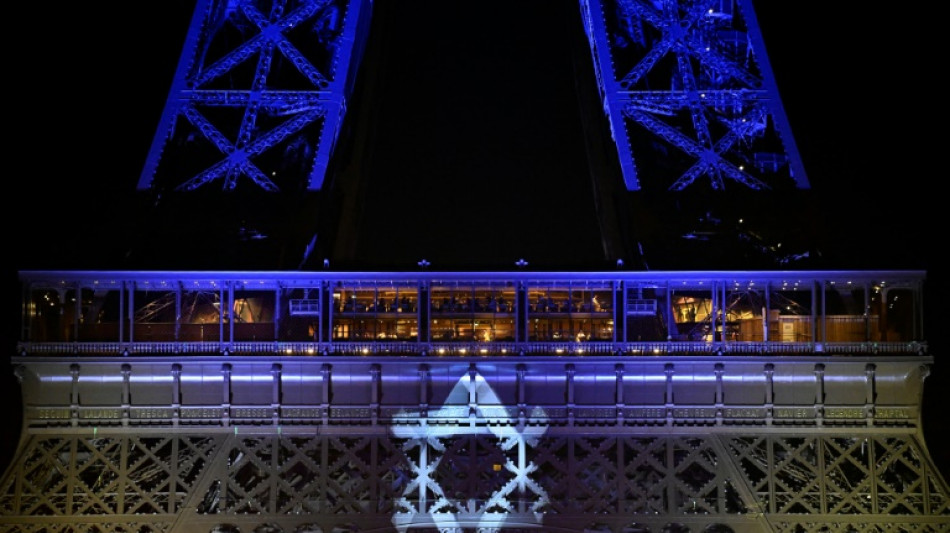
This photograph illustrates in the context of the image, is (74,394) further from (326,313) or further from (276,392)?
(326,313)

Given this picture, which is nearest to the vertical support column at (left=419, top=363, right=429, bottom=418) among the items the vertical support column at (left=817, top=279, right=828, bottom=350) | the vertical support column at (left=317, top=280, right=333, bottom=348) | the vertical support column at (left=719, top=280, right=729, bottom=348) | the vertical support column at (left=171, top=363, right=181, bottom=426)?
the vertical support column at (left=317, top=280, right=333, bottom=348)

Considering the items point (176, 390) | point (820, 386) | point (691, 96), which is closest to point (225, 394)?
point (176, 390)

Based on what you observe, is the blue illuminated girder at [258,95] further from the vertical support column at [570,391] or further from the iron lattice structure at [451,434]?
the vertical support column at [570,391]

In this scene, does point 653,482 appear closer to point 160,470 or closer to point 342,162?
point 160,470

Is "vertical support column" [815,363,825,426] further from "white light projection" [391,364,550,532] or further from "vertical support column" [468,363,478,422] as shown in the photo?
"vertical support column" [468,363,478,422]

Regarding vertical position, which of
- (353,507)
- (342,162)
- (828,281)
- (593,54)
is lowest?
(353,507)

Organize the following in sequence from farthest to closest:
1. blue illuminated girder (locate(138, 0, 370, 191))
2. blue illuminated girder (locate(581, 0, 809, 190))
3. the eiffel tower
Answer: blue illuminated girder (locate(581, 0, 809, 190)) < blue illuminated girder (locate(138, 0, 370, 191)) < the eiffel tower

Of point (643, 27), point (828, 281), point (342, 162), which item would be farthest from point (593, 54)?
point (828, 281)
